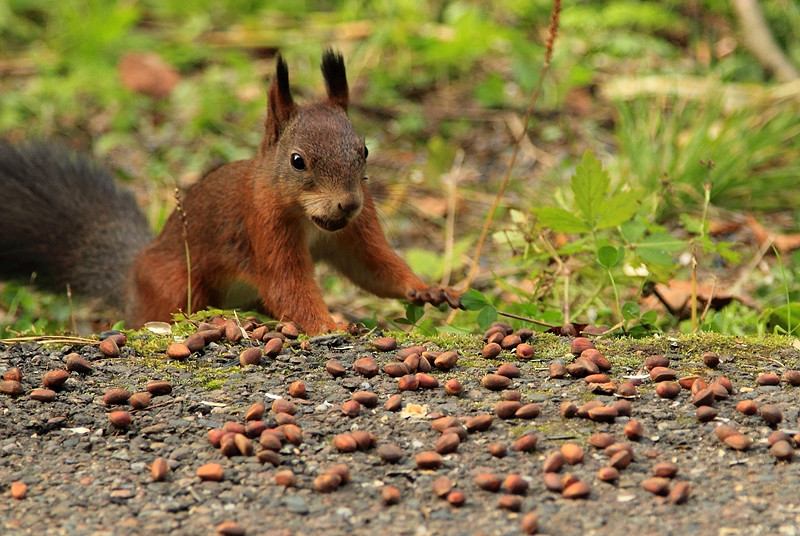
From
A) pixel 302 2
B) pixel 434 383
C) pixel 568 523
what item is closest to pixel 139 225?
pixel 434 383

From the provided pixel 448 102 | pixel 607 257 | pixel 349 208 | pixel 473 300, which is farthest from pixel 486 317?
pixel 448 102

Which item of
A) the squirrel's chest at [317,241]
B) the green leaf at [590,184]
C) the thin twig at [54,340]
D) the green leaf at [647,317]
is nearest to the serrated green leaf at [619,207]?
the green leaf at [590,184]

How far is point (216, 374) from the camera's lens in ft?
8.50

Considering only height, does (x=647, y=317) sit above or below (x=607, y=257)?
below

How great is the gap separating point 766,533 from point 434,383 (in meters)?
0.87

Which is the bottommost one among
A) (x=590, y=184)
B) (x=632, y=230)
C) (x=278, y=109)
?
(x=632, y=230)

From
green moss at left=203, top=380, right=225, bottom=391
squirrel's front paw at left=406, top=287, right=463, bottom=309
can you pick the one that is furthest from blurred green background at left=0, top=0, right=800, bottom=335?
green moss at left=203, top=380, right=225, bottom=391

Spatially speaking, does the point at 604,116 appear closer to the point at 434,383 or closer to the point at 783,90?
the point at 783,90

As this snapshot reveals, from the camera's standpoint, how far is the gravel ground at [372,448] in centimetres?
191

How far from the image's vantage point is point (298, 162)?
10.2ft

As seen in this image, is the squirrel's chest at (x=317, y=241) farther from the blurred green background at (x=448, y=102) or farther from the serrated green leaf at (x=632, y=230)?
the serrated green leaf at (x=632, y=230)

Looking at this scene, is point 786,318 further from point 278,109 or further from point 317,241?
point 278,109

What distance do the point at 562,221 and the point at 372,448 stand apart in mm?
1189

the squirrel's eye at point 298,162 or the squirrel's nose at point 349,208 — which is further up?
the squirrel's eye at point 298,162
